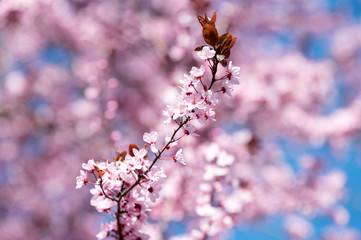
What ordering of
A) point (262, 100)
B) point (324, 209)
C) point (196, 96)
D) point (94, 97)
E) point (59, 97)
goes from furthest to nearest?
point (59, 97) < point (324, 209) < point (262, 100) < point (94, 97) < point (196, 96)

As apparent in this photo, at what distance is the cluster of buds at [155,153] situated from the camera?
1.50 meters

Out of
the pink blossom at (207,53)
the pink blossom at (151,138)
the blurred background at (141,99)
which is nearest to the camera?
the pink blossom at (207,53)

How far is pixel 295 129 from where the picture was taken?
6340mm

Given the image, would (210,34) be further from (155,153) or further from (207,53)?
(155,153)

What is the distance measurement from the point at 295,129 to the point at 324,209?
163 centimetres

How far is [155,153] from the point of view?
1.61 metres

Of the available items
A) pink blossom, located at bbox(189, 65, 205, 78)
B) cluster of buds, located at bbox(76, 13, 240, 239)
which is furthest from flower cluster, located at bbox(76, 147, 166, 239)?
pink blossom, located at bbox(189, 65, 205, 78)

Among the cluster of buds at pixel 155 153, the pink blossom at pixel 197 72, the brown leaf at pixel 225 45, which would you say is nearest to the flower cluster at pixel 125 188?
the cluster of buds at pixel 155 153

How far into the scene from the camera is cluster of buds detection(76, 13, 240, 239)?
150 cm

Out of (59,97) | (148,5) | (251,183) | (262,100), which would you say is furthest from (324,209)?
(59,97)

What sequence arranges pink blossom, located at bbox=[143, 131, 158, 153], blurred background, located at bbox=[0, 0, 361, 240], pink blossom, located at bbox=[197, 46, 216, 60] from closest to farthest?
1. pink blossom, located at bbox=[197, 46, 216, 60]
2. pink blossom, located at bbox=[143, 131, 158, 153]
3. blurred background, located at bbox=[0, 0, 361, 240]

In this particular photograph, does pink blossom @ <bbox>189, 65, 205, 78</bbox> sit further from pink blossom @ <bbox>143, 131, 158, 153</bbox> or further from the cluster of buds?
pink blossom @ <bbox>143, 131, 158, 153</bbox>

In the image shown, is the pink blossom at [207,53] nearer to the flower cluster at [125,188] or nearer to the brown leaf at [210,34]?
the brown leaf at [210,34]

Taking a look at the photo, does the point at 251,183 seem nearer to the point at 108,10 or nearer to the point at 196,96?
the point at 196,96
